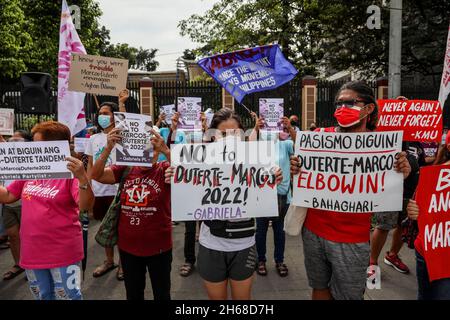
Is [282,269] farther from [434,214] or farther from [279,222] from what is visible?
[434,214]

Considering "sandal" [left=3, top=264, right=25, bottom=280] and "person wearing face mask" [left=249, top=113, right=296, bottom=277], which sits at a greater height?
"person wearing face mask" [left=249, top=113, right=296, bottom=277]

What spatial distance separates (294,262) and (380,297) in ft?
4.31

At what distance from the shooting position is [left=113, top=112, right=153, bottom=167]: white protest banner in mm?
3012

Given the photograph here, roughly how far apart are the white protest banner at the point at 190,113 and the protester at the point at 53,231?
4711 millimetres

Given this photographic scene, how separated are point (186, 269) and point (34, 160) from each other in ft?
8.67

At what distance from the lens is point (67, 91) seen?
4840mm

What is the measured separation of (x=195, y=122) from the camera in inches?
306

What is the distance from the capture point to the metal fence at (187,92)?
46.4 feet

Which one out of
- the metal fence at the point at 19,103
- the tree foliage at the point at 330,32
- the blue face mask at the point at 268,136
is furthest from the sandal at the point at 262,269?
the tree foliage at the point at 330,32

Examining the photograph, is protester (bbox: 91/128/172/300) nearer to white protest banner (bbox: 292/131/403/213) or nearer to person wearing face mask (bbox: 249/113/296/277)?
white protest banner (bbox: 292/131/403/213)

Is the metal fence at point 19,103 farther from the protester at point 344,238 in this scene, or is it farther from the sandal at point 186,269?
the protester at point 344,238

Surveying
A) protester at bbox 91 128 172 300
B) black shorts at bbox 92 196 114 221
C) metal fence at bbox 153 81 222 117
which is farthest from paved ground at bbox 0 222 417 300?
metal fence at bbox 153 81 222 117

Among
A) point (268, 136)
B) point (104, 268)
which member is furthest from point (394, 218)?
point (104, 268)

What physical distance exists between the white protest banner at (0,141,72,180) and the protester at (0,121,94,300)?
0.11 meters
